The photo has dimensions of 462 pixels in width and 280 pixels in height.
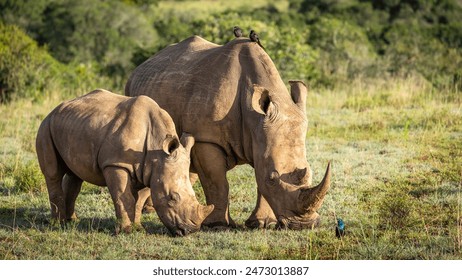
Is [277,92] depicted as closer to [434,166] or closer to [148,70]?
[148,70]

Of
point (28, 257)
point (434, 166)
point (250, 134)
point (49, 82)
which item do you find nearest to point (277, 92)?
point (250, 134)

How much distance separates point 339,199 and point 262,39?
1065 cm

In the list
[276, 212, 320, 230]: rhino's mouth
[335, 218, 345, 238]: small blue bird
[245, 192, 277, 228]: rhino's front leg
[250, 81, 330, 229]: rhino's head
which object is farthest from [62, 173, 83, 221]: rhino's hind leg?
[335, 218, 345, 238]: small blue bird

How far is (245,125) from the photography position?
1087cm

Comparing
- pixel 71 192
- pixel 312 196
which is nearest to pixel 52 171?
pixel 71 192

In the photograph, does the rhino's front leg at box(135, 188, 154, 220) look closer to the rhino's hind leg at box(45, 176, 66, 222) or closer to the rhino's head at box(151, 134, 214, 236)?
the rhino's head at box(151, 134, 214, 236)

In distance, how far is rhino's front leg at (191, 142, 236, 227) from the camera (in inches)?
436

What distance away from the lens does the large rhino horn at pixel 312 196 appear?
33.0 ft

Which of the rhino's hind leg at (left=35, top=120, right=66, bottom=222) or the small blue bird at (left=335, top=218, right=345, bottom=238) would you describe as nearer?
the small blue bird at (left=335, top=218, right=345, bottom=238)

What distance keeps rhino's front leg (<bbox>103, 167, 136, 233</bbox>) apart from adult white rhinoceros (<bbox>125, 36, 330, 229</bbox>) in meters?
0.98

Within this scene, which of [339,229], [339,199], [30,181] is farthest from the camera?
[30,181]

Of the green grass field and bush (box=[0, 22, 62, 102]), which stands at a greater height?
the green grass field

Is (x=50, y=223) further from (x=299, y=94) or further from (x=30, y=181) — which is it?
(x=299, y=94)
